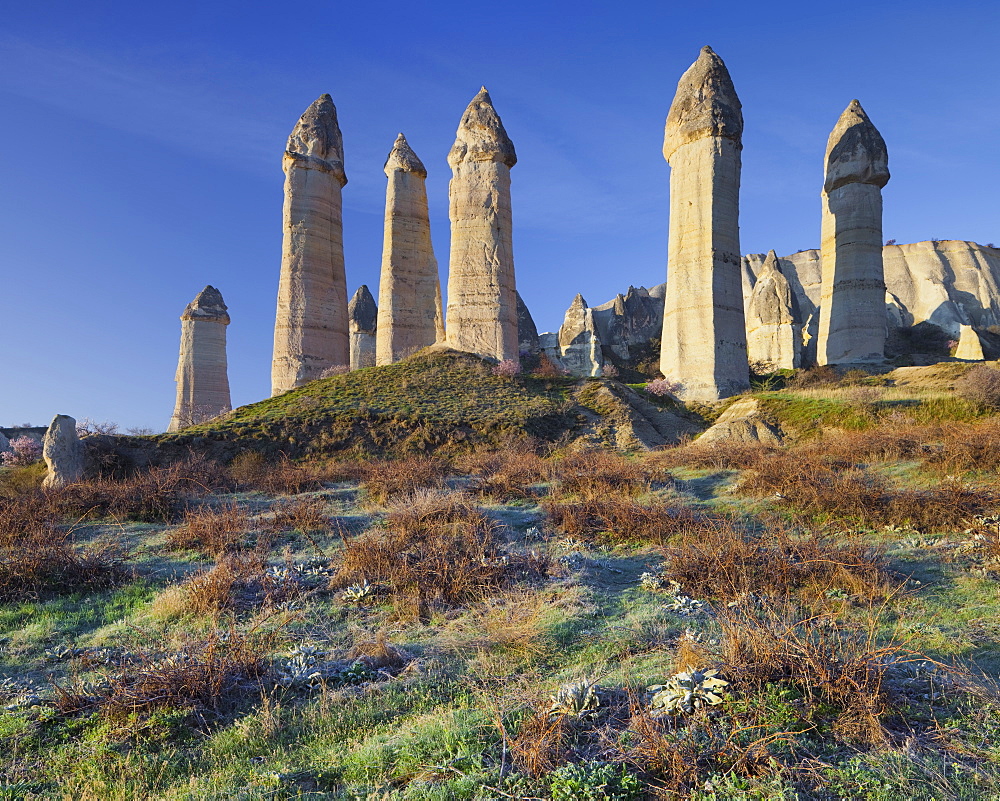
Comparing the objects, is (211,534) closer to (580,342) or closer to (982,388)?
(982,388)

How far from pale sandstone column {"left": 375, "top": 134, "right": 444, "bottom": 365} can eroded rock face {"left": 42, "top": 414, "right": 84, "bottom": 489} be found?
14.0 meters

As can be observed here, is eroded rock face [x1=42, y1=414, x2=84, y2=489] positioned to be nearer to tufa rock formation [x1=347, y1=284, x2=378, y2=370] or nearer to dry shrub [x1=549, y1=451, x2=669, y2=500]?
dry shrub [x1=549, y1=451, x2=669, y2=500]

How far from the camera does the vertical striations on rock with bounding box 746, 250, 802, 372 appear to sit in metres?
32.8

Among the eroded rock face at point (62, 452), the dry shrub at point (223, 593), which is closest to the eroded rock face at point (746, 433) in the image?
the dry shrub at point (223, 593)

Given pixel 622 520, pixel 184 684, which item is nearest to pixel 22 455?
pixel 184 684

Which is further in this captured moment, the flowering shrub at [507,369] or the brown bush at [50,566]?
the flowering shrub at [507,369]

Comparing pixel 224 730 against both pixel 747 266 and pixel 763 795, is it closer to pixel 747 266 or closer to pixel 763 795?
pixel 763 795

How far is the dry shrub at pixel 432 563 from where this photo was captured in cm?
479

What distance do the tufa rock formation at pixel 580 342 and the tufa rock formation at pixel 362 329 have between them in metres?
12.2

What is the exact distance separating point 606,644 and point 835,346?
23.8m

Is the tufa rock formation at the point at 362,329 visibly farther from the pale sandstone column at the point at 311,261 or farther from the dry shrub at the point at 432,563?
the dry shrub at the point at 432,563

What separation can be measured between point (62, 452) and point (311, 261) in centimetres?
1301

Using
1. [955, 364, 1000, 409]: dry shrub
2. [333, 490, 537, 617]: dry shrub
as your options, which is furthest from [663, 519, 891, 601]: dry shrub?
[955, 364, 1000, 409]: dry shrub

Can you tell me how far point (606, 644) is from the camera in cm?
380
